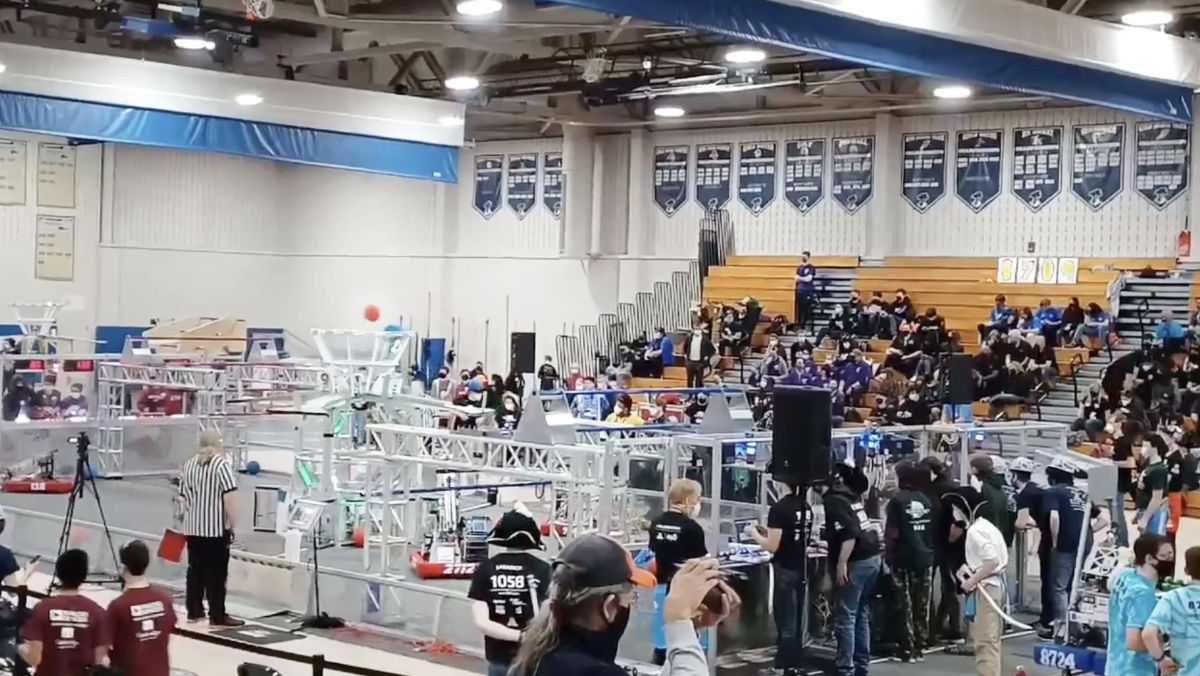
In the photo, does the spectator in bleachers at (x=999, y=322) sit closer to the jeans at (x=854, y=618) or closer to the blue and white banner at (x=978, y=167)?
the blue and white banner at (x=978, y=167)

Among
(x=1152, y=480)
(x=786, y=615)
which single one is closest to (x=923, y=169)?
(x=1152, y=480)

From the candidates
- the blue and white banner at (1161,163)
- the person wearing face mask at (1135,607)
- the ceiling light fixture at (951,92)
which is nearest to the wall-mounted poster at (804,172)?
the ceiling light fixture at (951,92)

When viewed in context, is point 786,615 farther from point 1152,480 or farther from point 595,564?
point 595,564

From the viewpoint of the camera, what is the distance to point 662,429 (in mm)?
11922

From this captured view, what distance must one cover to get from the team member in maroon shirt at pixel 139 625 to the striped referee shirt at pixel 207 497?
13.8 ft

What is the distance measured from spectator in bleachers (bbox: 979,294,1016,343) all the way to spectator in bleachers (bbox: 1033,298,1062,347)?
368 mm

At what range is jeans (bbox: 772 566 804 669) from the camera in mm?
8938

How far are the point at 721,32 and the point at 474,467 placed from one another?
3465mm

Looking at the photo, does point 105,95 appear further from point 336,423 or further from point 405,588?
point 405,588

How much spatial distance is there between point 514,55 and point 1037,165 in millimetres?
8449

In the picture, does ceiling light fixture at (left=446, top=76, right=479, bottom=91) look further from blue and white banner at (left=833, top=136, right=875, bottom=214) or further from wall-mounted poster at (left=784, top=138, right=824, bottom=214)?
blue and white banner at (left=833, top=136, right=875, bottom=214)

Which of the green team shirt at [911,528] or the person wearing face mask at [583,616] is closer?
the person wearing face mask at [583,616]

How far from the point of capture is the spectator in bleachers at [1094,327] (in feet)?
70.2

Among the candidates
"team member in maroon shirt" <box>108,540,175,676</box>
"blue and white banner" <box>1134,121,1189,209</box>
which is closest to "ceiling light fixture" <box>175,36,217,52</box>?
"team member in maroon shirt" <box>108,540,175,676</box>
